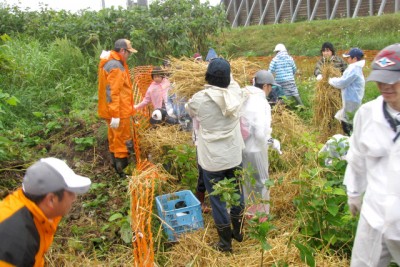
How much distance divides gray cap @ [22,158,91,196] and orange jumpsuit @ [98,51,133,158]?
3325mm

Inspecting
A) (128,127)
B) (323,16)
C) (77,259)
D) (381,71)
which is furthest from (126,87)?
(323,16)

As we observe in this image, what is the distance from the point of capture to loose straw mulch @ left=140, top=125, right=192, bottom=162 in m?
5.47

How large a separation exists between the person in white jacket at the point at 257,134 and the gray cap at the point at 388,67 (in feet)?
5.41

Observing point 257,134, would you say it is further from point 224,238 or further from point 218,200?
point 224,238

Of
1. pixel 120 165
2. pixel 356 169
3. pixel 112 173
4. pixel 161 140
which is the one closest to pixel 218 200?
pixel 356 169

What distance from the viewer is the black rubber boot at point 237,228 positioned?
3.99m

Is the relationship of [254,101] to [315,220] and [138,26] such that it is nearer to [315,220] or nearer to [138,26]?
[315,220]

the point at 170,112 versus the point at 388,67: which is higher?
the point at 388,67

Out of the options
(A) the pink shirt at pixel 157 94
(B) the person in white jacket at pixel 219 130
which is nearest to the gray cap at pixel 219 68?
(B) the person in white jacket at pixel 219 130

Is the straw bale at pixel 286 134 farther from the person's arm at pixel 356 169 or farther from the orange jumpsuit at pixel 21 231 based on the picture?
the orange jumpsuit at pixel 21 231

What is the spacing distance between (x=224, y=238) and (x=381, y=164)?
1821mm

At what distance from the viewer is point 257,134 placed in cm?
405

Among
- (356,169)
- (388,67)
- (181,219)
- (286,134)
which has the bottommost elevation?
(181,219)

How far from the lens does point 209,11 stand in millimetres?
10273
